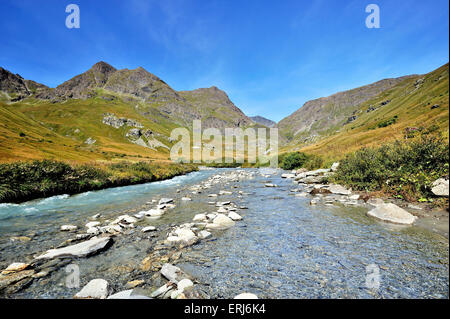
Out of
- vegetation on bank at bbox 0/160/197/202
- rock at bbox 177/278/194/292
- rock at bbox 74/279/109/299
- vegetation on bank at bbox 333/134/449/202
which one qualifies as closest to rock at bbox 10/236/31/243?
rock at bbox 74/279/109/299

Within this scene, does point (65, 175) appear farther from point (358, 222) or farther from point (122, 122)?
point (122, 122)

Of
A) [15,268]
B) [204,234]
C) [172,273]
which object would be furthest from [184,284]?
[15,268]

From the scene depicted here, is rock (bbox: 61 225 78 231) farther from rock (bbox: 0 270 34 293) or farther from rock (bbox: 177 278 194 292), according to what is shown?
rock (bbox: 177 278 194 292)

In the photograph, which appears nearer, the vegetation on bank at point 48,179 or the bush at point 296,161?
the vegetation on bank at point 48,179

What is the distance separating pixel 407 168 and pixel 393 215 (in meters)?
4.53

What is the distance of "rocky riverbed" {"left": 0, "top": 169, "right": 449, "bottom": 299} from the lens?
15.2 ft

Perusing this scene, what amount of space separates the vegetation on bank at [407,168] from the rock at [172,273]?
11617 mm

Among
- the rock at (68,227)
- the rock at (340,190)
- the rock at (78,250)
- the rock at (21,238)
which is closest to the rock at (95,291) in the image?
the rock at (78,250)

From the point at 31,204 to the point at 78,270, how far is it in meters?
14.7

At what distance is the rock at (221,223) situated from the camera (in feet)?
31.1

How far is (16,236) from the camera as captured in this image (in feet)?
28.3

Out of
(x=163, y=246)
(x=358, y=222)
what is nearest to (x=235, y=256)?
(x=163, y=246)

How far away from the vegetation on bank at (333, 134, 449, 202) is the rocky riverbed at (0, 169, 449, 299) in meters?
2.85

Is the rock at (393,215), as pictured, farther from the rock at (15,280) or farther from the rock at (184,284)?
the rock at (15,280)
